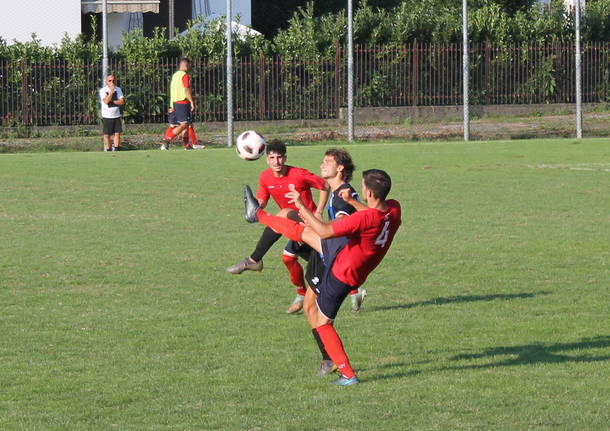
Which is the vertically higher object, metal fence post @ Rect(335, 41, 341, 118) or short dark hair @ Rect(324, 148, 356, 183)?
metal fence post @ Rect(335, 41, 341, 118)

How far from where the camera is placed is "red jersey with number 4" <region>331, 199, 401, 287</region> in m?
7.78

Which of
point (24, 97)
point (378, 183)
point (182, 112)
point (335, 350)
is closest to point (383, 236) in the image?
point (378, 183)

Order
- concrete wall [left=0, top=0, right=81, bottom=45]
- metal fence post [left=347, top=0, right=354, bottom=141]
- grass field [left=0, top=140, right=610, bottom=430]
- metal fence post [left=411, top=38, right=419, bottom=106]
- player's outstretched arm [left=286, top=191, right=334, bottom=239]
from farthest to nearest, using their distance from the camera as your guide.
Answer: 1. concrete wall [left=0, top=0, right=81, bottom=45]
2. metal fence post [left=411, top=38, right=419, bottom=106]
3. metal fence post [left=347, top=0, right=354, bottom=141]
4. player's outstretched arm [left=286, top=191, right=334, bottom=239]
5. grass field [left=0, top=140, right=610, bottom=430]

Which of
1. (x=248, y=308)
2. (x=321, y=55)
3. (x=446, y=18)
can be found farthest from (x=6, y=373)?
(x=446, y=18)

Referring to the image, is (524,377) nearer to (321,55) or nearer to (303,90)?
(303,90)

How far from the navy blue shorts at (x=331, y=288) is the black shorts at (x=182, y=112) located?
60.0ft

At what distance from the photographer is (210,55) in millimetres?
31828

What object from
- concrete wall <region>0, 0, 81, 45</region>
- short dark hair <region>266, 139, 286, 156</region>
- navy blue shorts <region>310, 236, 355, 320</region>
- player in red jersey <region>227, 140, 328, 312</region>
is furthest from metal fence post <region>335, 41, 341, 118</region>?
navy blue shorts <region>310, 236, 355, 320</region>

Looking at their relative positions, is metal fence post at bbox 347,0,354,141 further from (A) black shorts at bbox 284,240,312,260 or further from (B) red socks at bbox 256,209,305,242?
(B) red socks at bbox 256,209,305,242

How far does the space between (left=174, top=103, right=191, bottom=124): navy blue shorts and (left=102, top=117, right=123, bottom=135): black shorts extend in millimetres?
1308

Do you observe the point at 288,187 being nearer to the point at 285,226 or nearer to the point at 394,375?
the point at 285,226

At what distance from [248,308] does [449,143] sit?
58.6 feet

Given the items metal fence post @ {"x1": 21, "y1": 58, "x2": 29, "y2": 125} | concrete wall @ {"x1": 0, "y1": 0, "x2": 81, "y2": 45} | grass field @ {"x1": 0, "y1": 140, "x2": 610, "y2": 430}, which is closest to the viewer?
grass field @ {"x1": 0, "y1": 140, "x2": 610, "y2": 430}

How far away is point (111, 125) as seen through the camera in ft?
87.4
